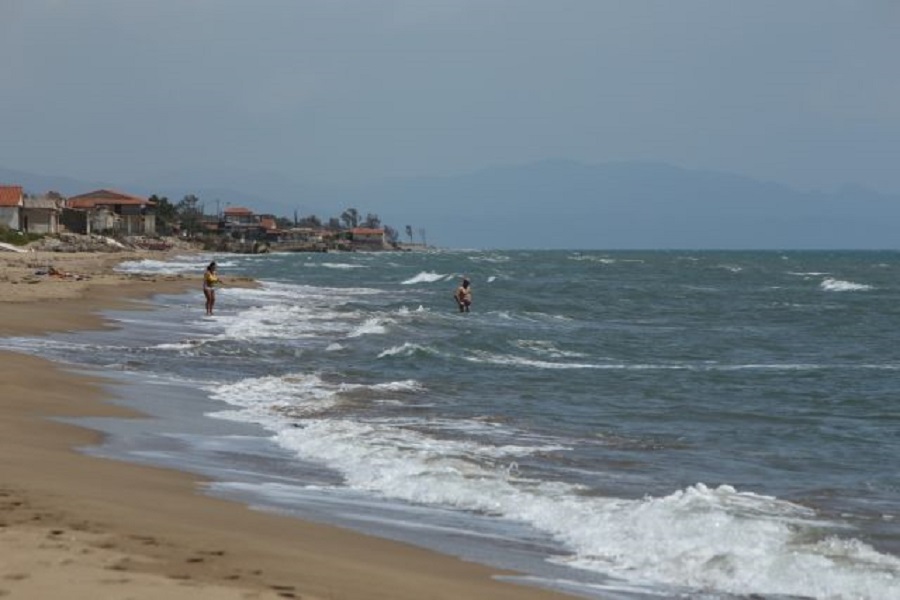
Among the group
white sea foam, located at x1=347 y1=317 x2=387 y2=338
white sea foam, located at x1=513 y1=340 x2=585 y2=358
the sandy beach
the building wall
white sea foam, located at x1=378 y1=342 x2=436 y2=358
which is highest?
the building wall

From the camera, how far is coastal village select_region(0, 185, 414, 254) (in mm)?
97062

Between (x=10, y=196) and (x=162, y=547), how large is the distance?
95.2 meters

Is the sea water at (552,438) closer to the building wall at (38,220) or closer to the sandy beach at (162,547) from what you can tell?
the sandy beach at (162,547)

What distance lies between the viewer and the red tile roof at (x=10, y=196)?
97.1 m

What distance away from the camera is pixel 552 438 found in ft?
53.4

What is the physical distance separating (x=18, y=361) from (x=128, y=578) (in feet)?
44.9

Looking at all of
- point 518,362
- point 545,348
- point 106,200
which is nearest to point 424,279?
point 545,348

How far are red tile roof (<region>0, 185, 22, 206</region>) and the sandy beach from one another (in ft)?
291

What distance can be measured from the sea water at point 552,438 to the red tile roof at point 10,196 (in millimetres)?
64255

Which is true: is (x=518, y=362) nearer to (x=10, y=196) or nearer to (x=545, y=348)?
(x=545, y=348)

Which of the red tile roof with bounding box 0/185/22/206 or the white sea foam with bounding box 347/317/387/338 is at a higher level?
the red tile roof with bounding box 0/185/22/206

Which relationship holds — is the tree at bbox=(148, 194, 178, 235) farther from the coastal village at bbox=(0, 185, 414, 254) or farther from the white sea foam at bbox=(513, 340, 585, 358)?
the white sea foam at bbox=(513, 340, 585, 358)

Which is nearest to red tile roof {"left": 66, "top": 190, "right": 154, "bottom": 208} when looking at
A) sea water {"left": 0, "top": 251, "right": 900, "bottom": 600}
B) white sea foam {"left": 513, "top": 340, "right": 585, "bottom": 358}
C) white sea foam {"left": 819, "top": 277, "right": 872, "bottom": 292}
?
white sea foam {"left": 819, "top": 277, "right": 872, "bottom": 292}

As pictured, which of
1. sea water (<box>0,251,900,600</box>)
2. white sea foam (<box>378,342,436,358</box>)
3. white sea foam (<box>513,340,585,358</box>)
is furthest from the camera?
white sea foam (<box>513,340,585,358</box>)
